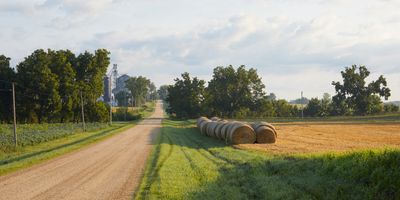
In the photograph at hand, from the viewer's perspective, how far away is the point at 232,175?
652 inches

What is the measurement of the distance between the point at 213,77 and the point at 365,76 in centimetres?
3312

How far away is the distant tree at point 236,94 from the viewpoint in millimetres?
107000

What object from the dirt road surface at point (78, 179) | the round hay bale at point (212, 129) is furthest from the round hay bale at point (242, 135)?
the round hay bale at point (212, 129)

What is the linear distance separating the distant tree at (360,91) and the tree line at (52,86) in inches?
2031

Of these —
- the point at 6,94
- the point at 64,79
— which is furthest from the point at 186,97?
the point at 6,94

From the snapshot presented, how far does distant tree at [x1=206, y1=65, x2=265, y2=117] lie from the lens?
10700cm

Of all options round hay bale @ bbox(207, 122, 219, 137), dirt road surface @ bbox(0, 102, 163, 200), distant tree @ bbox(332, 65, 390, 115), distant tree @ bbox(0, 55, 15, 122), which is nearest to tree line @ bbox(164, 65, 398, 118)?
→ distant tree @ bbox(332, 65, 390, 115)

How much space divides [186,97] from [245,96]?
13.1m

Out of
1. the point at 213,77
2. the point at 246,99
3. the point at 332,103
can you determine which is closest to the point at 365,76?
the point at 332,103

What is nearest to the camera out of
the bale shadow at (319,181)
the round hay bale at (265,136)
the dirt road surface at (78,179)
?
the bale shadow at (319,181)

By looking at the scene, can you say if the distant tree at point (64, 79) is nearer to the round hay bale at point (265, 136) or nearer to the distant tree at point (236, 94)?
the distant tree at point (236, 94)

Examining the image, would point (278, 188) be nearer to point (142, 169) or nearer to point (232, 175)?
point (232, 175)

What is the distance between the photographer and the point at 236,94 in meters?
108

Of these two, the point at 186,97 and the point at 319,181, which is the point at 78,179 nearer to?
the point at 319,181
